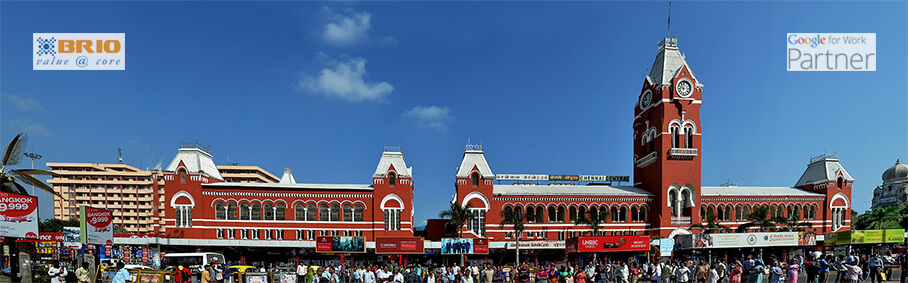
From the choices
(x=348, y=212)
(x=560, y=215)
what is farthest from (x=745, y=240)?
(x=348, y=212)

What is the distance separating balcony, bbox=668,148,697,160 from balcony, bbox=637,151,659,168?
5.21 ft

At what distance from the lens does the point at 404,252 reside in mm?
45500

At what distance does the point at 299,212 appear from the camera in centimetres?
5097

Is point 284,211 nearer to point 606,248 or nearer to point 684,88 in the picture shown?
point 606,248

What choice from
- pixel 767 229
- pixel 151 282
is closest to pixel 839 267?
pixel 151 282

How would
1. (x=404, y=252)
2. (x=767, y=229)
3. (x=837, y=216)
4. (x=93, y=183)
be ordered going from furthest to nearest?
1. (x=93, y=183)
2. (x=837, y=216)
3. (x=767, y=229)
4. (x=404, y=252)

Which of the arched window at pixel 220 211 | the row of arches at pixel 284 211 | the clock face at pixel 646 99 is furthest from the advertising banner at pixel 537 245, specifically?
the arched window at pixel 220 211

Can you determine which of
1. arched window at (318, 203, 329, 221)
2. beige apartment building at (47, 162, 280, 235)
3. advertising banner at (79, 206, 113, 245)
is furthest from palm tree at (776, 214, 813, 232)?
beige apartment building at (47, 162, 280, 235)

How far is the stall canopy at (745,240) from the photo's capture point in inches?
1905

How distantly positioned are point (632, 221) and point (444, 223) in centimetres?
1972

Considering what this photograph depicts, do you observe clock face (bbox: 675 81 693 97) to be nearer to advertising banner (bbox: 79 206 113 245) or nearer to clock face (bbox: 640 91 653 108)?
clock face (bbox: 640 91 653 108)

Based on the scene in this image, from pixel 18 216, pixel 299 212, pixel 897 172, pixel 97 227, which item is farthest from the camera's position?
pixel 897 172

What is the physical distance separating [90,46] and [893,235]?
67268 mm

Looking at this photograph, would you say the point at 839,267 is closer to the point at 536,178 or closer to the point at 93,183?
the point at 536,178
